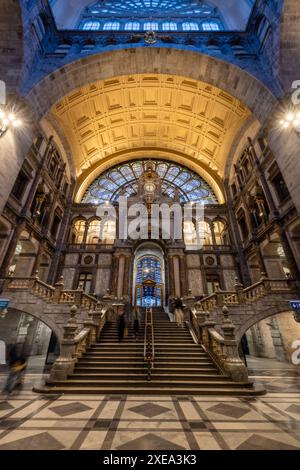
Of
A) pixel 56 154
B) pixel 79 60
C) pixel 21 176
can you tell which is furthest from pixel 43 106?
pixel 56 154

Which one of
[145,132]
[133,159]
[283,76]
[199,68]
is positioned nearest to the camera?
Answer: [283,76]

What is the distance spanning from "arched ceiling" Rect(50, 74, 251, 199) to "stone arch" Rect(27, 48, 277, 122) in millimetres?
2724

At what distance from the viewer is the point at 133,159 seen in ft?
76.5

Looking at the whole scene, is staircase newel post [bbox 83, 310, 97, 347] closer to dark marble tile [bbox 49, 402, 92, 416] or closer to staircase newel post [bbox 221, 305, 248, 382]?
dark marble tile [bbox 49, 402, 92, 416]

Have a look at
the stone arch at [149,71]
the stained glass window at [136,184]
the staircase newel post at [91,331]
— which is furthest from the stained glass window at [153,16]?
the staircase newel post at [91,331]

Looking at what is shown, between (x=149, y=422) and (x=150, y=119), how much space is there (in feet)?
73.9

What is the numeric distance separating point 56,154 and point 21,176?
5.28 metres

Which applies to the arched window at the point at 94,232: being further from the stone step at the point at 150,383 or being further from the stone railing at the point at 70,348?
the stone step at the point at 150,383

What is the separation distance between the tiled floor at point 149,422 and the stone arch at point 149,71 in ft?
42.5

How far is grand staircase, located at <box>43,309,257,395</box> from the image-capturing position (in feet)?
16.0

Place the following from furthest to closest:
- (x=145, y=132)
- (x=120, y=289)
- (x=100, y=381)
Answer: (x=145, y=132), (x=120, y=289), (x=100, y=381)

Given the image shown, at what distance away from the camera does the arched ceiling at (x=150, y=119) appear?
16.6 metres

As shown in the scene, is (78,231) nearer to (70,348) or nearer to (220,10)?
(70,348)
